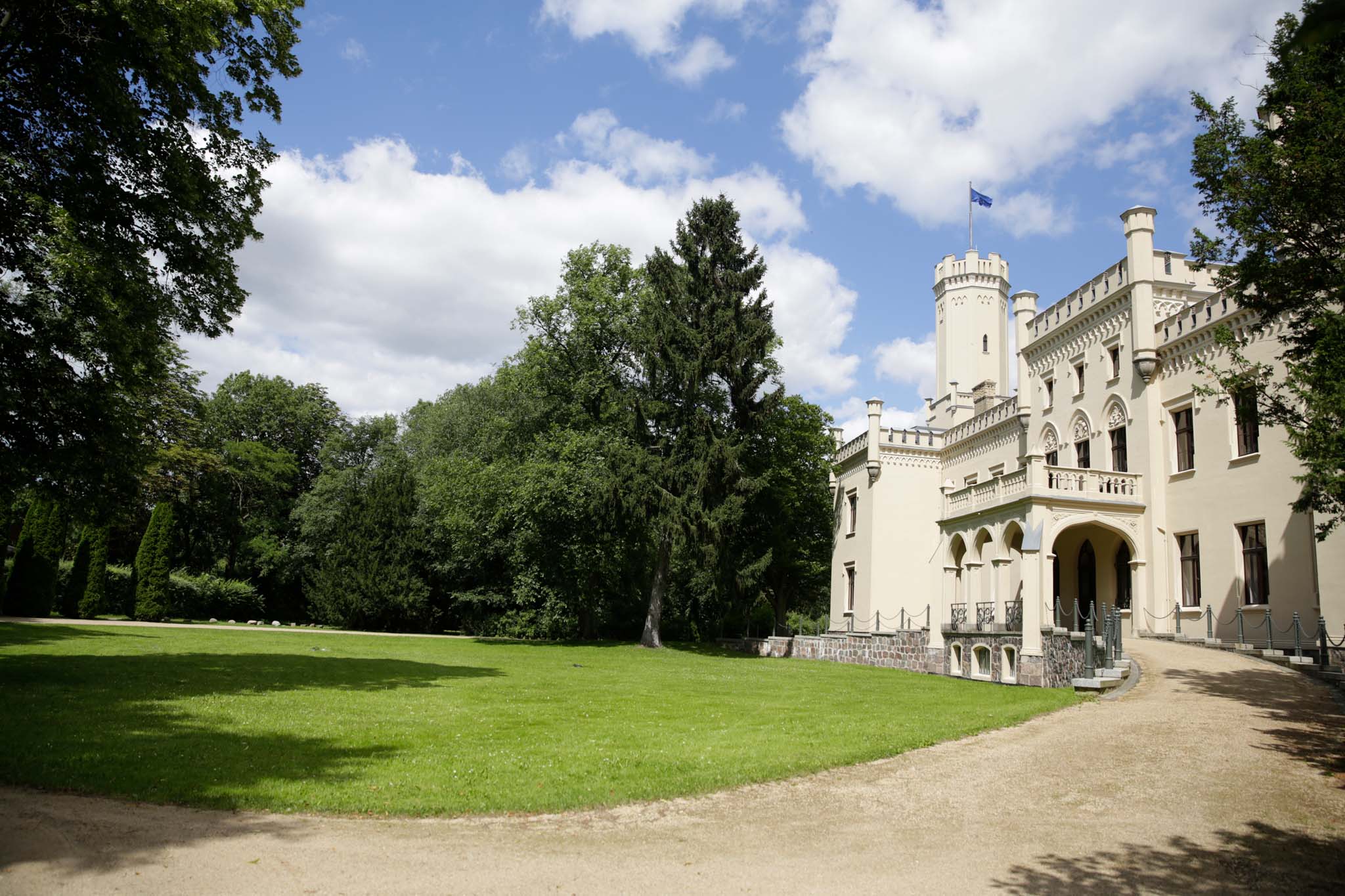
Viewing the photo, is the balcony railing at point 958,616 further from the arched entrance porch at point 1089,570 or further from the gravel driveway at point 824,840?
the gravel driveway at point 824,840

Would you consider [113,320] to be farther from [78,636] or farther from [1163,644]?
[1163,644]

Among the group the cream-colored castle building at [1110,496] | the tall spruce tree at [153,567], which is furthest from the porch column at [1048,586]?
the tall spruce tree at [153,567]

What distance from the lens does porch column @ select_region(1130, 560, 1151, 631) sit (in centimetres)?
2417

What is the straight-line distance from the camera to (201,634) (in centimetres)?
2884

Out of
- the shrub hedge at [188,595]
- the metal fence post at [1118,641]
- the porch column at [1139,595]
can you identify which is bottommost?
the shrub hedge at [188,595]

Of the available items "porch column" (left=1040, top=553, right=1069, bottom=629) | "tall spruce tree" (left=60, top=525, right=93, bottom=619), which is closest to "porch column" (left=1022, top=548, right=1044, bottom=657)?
"porch column" (left=1040, top=553, right=1069, bottom=629)

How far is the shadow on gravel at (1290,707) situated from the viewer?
32.4ft

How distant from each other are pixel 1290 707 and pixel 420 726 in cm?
1270

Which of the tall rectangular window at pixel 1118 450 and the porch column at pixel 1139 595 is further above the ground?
the tall rectangular window at pixel 1118 450

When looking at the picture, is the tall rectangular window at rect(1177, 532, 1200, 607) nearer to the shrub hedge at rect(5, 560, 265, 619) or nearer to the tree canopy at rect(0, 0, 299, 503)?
the tree canopy at rect(0, 0, 299, 503)

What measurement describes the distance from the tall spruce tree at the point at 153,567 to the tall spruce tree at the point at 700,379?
21268mm

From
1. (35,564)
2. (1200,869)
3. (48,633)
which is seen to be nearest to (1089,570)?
(1200,869)

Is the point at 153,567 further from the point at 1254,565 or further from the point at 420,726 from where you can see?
the point at 1254,565

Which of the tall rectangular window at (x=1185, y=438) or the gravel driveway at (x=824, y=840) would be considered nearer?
the gravel driveway at (x=824, y=840)
